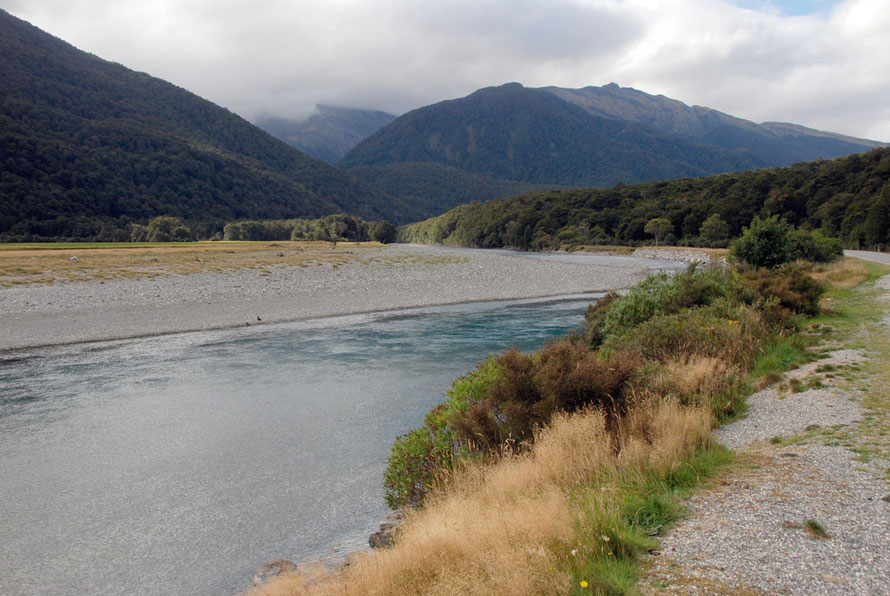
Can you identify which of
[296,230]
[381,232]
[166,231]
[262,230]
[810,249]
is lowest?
[810,249]

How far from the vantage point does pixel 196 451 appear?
40.0 ft

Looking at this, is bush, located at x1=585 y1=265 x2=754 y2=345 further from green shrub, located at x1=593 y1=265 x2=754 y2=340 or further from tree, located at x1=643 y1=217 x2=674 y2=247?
tree, located at x1=643 y1=217 x2=674 y2=247

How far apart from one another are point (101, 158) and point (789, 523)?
5643 inches

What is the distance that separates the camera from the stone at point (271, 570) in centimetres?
708

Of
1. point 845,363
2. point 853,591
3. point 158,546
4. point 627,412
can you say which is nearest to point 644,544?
point 853,591

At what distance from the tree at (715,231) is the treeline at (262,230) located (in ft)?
237

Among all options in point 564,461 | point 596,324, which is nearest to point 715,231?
point 596,324

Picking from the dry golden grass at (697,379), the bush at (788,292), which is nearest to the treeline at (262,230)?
the bush at (788,292)

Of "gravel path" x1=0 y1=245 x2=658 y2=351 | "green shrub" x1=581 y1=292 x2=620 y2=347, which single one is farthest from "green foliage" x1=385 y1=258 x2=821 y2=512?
"gravel path" x1=0 y1=245 x2=658 y2=351

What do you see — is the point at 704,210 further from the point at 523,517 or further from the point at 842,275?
the point at 523,517

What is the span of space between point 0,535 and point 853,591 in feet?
38.7

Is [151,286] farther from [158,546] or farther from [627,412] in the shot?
[627,412]

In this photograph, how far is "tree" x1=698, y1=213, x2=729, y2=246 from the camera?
82.6 m

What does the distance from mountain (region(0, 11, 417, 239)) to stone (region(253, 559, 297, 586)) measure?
92.6m
